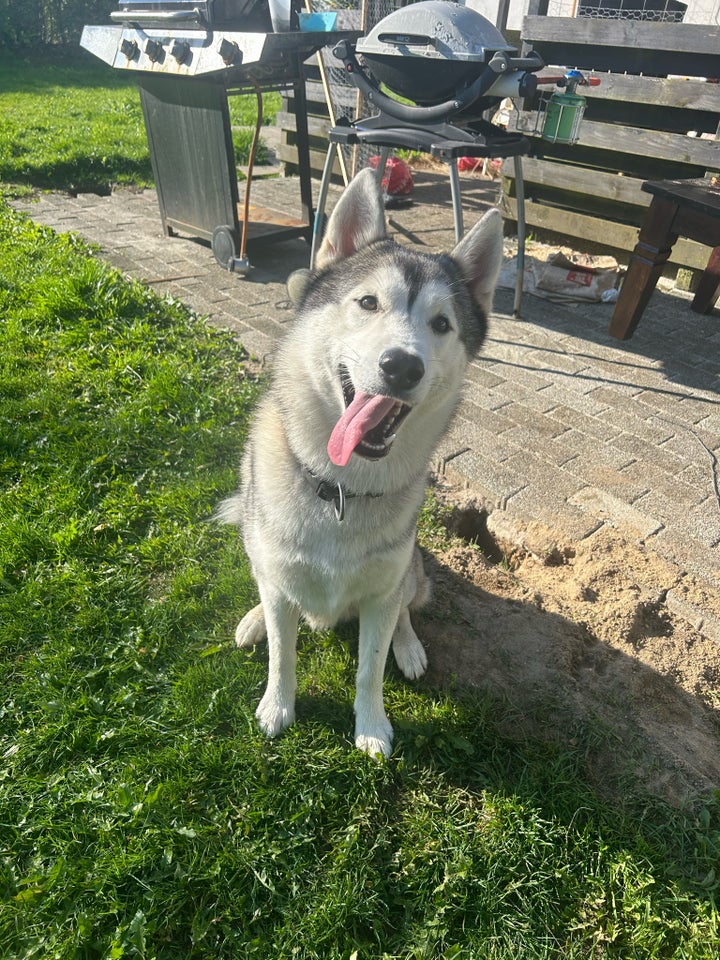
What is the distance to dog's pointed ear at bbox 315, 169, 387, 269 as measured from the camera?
212 cm

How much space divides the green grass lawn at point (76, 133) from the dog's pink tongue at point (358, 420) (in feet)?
26.5

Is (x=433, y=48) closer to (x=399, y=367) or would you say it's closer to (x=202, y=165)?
(x=202, y=165)

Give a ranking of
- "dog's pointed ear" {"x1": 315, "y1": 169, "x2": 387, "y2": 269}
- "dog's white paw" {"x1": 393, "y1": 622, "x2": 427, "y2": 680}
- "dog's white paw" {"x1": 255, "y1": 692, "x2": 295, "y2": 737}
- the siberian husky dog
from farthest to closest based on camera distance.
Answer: "dog's white paw" {"x1": 393, "y1": 622, "x2": 427, "y2": 680} → "dog's white paw" {"x1": 255, "y1": 692, "x2": 295, "y2": 737} → "dog's pointed ear" {"x1": 315, "y1": 169, "x2": 387, "y2": 269} → the siberian husky dog

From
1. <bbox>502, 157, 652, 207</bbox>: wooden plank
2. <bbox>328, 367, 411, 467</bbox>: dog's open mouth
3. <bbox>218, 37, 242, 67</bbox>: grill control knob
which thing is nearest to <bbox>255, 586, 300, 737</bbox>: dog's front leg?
<bbox>328, 367, 411, 467</bbox>: dog's open mouth

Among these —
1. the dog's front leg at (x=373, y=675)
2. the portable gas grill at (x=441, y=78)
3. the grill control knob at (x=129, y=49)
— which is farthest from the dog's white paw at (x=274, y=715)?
the grill control knob at (x=129, y=49)

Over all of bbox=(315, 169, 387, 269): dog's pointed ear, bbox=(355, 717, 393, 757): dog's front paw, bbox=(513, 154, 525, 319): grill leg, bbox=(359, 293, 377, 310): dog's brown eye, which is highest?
bbox=(315, 169, 387, 269): dog's pointed ear

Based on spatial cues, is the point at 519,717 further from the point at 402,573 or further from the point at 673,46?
the point at 673,46

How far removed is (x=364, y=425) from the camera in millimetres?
1815

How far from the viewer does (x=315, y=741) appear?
2.25 meters

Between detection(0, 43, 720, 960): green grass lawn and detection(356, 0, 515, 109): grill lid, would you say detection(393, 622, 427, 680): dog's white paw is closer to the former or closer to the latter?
detection(0, 43, 720, 960): green grass lawn

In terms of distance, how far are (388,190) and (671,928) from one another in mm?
7658

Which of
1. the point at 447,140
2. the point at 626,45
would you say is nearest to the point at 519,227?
the point at 447,140

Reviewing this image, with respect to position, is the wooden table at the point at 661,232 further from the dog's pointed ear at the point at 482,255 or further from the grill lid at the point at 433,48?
the dog's pointed ear at the point at 482,255

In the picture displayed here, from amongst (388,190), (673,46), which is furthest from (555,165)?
(388,190)
